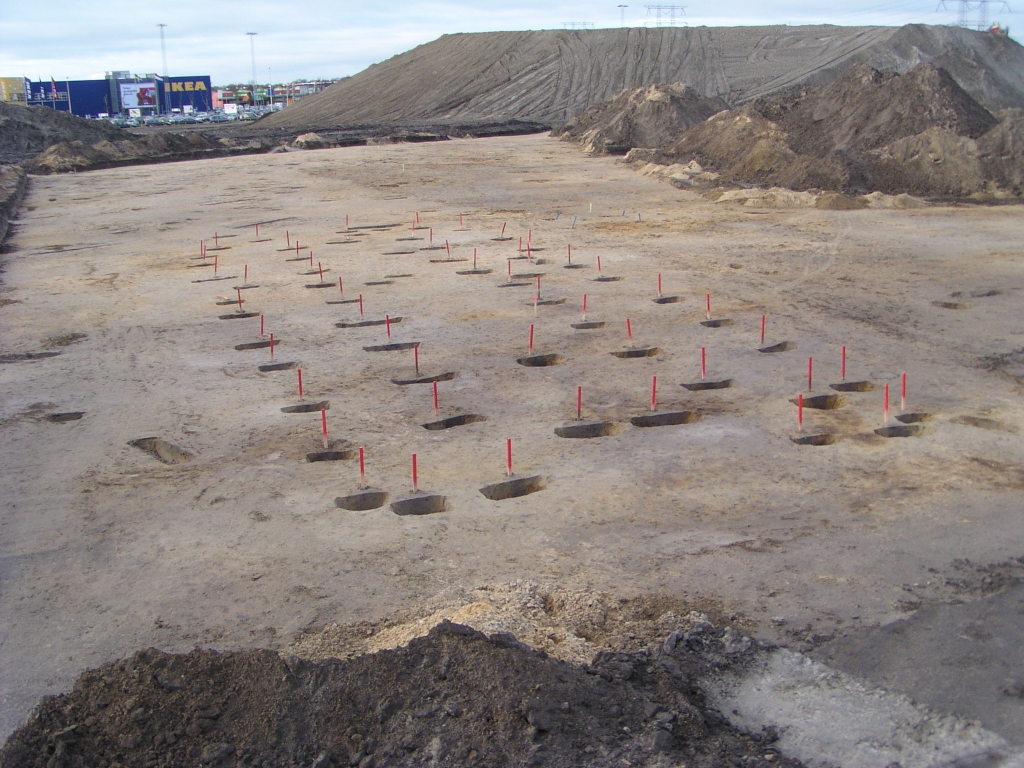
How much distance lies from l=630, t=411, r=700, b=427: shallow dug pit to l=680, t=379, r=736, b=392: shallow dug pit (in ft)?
2.67

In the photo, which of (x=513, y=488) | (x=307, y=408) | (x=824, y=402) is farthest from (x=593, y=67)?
(x=513, y=488)

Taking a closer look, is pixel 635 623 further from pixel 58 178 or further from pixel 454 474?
pixel 58 178

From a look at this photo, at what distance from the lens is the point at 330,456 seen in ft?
26.3

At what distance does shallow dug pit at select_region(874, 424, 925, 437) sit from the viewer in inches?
320

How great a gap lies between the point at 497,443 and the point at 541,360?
260 cm

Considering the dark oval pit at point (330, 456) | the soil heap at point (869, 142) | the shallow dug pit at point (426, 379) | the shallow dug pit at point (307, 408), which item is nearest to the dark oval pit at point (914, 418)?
the shallow dug pit at point (426, 379)

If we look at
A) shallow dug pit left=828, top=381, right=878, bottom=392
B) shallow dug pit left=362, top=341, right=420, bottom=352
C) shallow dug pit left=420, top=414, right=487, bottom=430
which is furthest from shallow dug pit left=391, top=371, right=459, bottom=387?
shallow dug pit left=828, top=381, right=878, bottom=392

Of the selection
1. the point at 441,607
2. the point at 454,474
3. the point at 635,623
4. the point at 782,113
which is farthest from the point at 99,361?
the point at 782,113

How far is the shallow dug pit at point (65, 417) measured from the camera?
9.10 meters

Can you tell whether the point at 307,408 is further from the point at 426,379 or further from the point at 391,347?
the point at 391,347

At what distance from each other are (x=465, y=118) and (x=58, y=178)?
102 feet

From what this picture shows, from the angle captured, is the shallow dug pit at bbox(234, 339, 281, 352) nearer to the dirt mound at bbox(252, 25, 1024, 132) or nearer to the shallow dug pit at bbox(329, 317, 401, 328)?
the shallow dug pit at bbox(329, 317, 401, 328)

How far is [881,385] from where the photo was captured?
9.44 meters

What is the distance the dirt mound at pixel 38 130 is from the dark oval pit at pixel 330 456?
44.0 m
